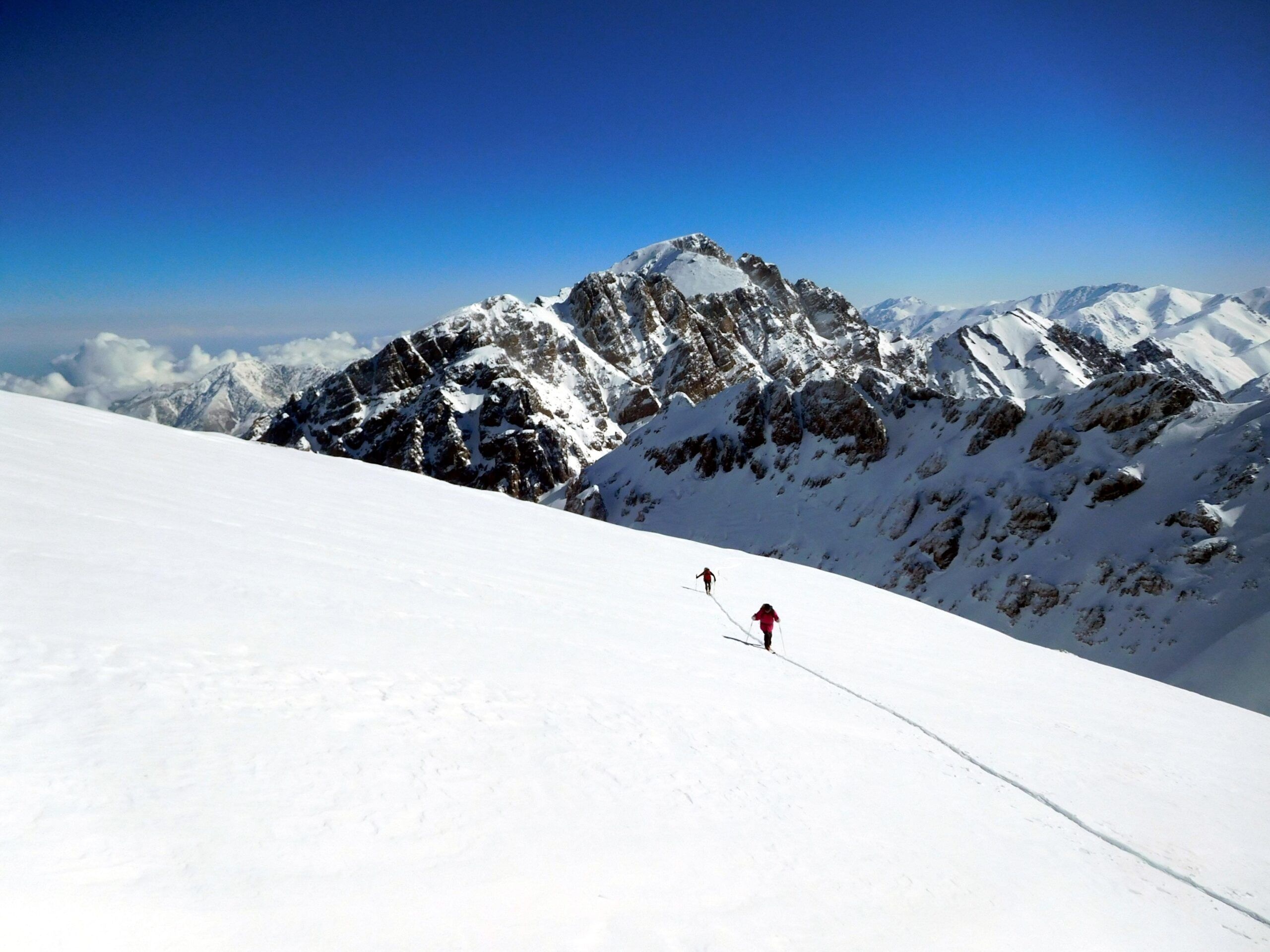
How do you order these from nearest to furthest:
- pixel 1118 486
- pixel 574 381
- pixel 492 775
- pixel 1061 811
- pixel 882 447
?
1. pixel 492 775
2. pixel 1061 811
3. pixel 1118 486
4. pixel 882 447
5. pixel 574 381

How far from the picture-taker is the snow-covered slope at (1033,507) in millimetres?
43562

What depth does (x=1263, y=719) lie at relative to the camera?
19.4m

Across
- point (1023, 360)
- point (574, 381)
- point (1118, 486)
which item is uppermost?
point (1023, 360)

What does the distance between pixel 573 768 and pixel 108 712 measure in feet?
14.4

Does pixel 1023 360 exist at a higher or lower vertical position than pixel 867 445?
higher

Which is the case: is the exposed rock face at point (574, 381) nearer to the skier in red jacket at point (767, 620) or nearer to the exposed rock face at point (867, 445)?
the exposed rock face at point (867, 445)

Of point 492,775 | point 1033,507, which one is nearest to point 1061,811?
point 492,775

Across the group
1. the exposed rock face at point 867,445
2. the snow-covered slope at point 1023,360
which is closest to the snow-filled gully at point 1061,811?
the exposed rock face at point 867,445

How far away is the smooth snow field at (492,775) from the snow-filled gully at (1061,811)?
6cm

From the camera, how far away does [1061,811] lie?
30.8ft

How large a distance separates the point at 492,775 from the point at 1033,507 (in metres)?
63.5

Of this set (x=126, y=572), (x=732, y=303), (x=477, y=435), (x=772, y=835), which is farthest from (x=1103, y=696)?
(x=732, y=303)

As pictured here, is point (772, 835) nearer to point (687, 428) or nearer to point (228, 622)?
point (228, 622)

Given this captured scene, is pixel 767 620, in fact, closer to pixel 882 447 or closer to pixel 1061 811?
pixel 1061 811
